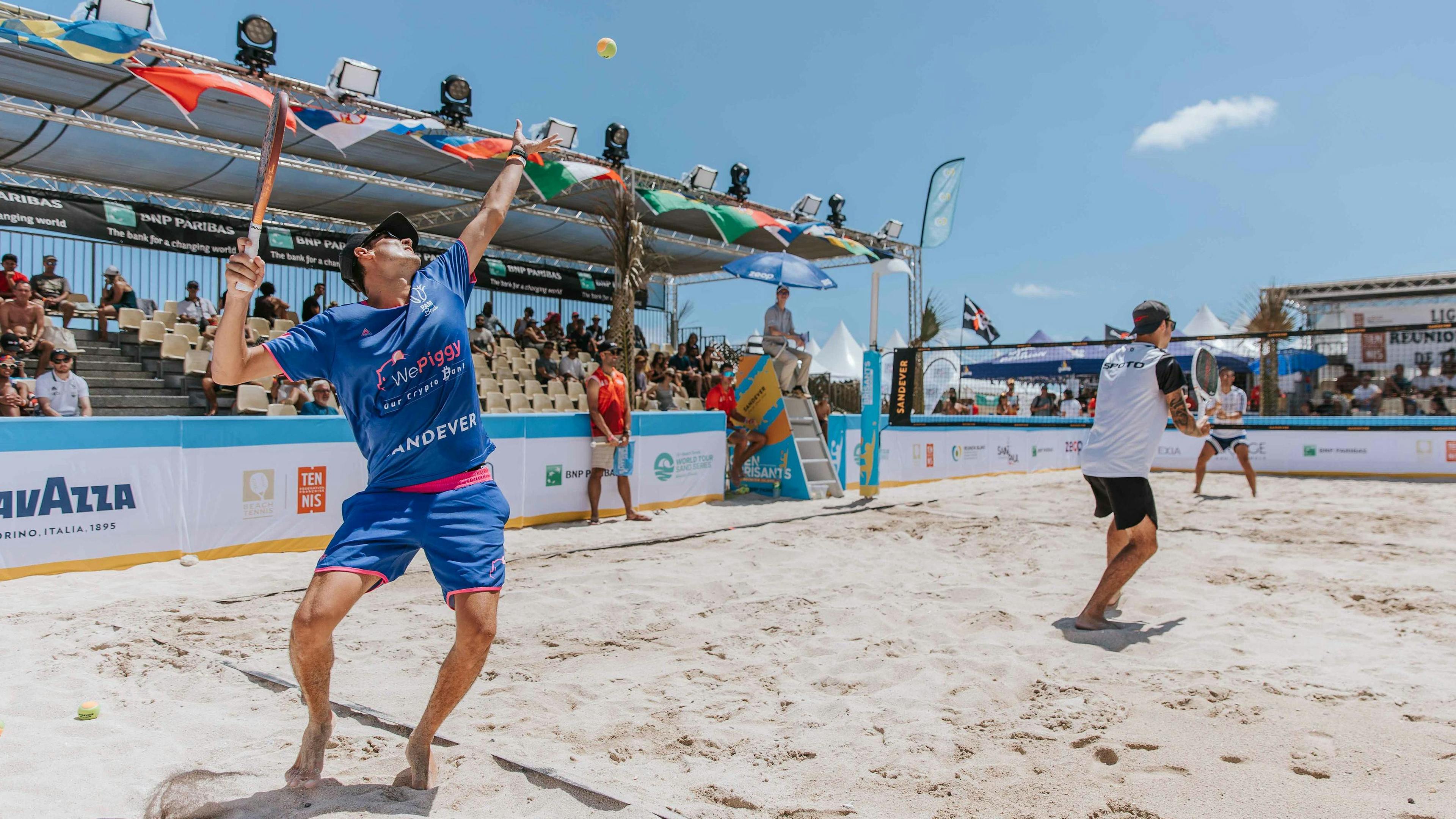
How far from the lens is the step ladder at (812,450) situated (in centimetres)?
1025

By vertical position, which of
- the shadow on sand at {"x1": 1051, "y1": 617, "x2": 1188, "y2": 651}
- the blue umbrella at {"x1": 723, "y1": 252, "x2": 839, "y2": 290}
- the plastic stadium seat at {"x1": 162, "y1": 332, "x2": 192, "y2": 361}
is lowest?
the shadow on sand at {"x1": 1051, "y1": 617, "x2": 1188, "y2": 651}

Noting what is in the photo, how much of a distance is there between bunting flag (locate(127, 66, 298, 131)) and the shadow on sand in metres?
8.22

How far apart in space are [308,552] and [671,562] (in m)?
2.82

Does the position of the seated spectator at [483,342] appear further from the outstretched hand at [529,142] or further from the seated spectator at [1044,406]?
the outstretched hand at [529,142]

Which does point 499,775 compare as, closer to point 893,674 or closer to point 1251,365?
point 893,674

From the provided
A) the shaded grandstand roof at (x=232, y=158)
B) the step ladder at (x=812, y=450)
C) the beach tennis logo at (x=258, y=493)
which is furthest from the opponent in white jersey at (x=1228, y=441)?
the beach tennis logo at (x=258, y=493)

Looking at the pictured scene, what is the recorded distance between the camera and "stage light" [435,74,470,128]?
12.0 meters

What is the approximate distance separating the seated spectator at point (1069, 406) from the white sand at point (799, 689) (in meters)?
10.9

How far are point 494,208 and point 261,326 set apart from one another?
10640mm

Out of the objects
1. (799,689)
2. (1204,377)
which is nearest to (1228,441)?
(1204,377)

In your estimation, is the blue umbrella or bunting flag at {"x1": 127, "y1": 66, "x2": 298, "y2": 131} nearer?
Result: bunting flag at {"x1": 127, "y1": 66, "x2": 298, "y2": 131}

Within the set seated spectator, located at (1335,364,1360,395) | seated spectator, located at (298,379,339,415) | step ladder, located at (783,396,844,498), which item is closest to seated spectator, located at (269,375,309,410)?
seated spectator, located at (298,379,339,415)

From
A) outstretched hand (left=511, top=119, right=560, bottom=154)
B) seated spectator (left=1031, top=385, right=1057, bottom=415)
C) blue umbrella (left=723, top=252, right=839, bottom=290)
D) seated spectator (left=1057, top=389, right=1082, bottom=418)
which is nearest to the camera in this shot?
outstretched hand (left=511, top=119, right=560, bottom=154)

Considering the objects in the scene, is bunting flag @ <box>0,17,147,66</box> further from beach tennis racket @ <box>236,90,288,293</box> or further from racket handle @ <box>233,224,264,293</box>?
racket handle @ <box>233,224,264,293</box>
